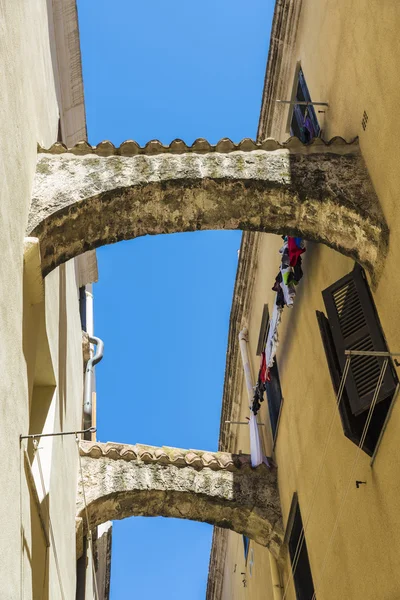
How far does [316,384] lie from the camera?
7.64 metres

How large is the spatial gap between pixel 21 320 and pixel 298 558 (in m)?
5.36

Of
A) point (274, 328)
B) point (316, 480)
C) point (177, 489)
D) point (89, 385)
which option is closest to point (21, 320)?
point (316, 480)

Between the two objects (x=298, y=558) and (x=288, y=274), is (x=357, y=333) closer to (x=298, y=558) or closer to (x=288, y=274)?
(x=288, y=274)

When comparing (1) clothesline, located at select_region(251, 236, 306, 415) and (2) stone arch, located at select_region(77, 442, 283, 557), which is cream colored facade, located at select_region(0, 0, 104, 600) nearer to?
(2) stone arch, located at select_region(77, 442, 283, 557)

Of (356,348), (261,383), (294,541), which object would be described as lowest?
(294,541)

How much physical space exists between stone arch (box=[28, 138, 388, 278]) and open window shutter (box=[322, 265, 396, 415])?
29 cm

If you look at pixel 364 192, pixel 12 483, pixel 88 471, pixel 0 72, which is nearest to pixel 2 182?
pixel 0 72

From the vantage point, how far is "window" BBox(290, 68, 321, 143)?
7914 mm

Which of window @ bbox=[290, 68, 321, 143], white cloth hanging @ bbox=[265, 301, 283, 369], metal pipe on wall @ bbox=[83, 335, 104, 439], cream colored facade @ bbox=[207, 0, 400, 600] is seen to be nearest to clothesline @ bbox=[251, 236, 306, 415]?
white cloth hanging @ bbox=[265, 301, 283, 369]

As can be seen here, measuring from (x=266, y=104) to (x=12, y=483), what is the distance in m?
7.10

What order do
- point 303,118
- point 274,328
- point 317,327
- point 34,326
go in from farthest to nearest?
point 274,328, point 303,118, point 317,327, point 34,326

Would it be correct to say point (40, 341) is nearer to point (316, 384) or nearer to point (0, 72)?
point (0, 72)

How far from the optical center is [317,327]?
771 cm

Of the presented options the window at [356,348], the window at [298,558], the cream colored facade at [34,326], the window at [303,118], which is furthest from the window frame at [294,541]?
the window at [303,118]
